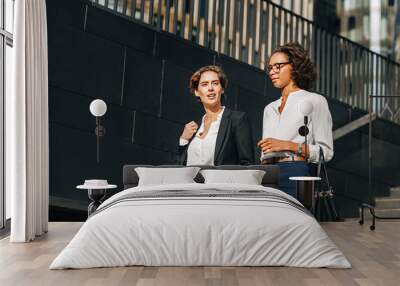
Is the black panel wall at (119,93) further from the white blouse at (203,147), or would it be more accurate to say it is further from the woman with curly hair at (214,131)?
the white blouse at (203,147)

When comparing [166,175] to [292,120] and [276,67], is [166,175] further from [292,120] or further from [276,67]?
[276,67]

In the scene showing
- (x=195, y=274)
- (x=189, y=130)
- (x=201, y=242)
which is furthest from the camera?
(x=189, y=130)

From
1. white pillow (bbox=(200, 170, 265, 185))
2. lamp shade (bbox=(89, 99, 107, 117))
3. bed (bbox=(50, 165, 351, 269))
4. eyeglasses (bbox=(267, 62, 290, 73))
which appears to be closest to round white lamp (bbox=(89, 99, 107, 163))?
lamp shade (bbox=(89, 99, 107, 117))

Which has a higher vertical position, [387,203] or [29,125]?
[29,125]

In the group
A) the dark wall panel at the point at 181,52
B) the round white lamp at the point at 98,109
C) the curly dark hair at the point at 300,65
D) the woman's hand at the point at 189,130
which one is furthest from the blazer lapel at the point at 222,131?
the round white lamp at the point at 98,109

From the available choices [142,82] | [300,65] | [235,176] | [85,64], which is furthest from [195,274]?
[300,65]

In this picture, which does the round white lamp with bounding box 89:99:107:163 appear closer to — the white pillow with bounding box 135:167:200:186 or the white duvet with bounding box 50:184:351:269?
the white pillow with bounding box 135:167:200:186

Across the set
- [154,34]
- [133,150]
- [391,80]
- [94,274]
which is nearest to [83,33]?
[154,34]

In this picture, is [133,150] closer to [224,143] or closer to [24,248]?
[224,143]

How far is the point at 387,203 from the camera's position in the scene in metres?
7.14

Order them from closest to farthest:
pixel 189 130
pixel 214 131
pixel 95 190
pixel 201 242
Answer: pixel 201 242 → pixel 95 190 → pixel 214 131 → pixel 189 130

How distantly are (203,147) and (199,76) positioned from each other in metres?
0.86

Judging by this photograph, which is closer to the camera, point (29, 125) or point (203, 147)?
point (29, 125)

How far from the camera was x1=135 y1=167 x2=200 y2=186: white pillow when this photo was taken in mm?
5707
